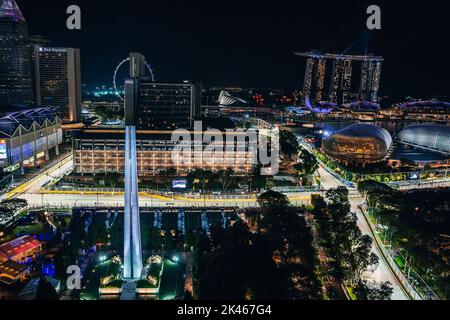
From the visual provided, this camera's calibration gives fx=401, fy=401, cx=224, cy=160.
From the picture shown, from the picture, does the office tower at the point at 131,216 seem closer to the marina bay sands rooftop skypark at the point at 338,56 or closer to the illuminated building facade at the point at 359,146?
the illuminated building facade at the point at 359,146

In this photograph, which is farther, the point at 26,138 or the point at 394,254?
the point at 26,138

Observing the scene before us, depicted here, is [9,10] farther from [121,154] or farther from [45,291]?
[45,291]

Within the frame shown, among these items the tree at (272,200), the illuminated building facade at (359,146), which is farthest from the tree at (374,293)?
the illuminated building facade at (359,146)

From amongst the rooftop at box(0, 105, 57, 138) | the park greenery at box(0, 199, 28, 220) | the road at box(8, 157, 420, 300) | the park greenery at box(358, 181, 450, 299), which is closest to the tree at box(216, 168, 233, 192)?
the road at box(8, 157, 420, 300)

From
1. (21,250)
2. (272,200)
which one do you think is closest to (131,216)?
(21,250)
